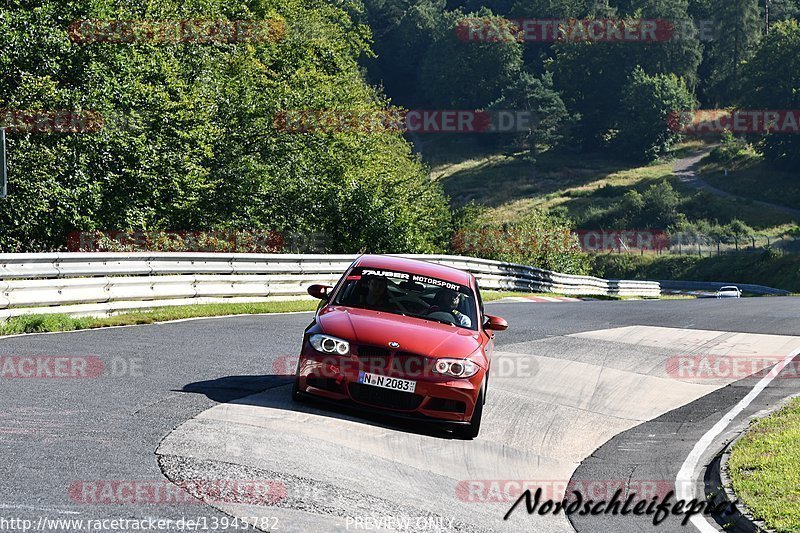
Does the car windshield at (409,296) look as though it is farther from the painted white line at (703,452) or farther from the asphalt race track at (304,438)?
the painted white line at (703,452)

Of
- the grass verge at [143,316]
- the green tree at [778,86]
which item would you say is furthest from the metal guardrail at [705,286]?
the grass verge at [143,316]

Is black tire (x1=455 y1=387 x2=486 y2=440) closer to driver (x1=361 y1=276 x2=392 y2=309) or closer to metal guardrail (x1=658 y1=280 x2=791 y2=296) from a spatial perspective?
driver (x1=361 y1=276 x2=392 y2=309)

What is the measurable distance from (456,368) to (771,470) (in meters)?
2.91

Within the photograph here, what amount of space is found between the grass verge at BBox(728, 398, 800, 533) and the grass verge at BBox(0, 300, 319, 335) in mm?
9601

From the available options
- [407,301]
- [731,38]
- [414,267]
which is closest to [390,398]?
[407,301]

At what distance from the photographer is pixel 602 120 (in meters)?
132

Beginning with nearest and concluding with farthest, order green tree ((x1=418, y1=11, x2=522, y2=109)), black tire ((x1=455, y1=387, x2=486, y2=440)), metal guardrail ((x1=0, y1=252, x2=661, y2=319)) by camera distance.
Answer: black tire ((x1=455, y1=387, x2=486, y2=440)) < metal guardrail ((x1=0, y1=252, x2=661, y2=319)) < green tree ((x1=418, y1=11, x2=522, y2=109))

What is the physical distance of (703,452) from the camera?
10000 mm

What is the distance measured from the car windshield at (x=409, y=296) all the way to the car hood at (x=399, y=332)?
16 cm

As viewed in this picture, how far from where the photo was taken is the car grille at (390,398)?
930 cm

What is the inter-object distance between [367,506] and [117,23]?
23.3 meters

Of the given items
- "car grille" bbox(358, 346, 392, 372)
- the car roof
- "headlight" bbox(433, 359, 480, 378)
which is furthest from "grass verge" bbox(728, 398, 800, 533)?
the car roof

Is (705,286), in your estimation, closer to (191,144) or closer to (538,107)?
(191,144)

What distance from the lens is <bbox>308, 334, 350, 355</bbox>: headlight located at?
9398 millimetres
